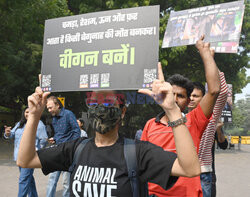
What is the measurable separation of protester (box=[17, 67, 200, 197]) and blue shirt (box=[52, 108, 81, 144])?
3.14 meters

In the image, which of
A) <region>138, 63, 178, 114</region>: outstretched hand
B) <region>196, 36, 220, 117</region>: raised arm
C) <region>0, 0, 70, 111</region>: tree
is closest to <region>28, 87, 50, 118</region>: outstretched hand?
<region>138, 63, 178, 114</region>: outstretched hand

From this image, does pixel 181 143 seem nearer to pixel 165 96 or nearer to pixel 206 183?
pixel 165 96

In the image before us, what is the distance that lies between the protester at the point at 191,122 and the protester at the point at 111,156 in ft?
1.35

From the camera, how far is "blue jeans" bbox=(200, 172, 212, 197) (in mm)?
3223

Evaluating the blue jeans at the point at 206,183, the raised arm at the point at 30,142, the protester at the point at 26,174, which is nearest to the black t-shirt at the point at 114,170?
the raised arm at the point at 30,142

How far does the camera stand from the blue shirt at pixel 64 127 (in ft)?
17.4

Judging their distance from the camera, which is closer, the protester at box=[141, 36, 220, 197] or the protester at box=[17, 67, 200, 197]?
the protester at box=[17, 67, 200, 197]

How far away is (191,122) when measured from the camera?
2.61 m

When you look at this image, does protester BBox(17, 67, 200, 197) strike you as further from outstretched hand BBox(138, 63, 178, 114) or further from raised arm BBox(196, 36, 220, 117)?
raised arm BBox(196, 36, 220, 117)

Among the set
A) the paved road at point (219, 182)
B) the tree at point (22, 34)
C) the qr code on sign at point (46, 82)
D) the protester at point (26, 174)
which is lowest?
the paved road at point (219, 182)

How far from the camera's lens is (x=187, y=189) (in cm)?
241

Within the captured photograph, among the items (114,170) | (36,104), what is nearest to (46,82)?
(36,104)

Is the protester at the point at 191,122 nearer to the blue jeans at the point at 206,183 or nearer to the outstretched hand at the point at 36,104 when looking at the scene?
the blue jeans at the point at 206,183

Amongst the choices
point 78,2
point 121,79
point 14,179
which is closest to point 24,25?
point 78,2
